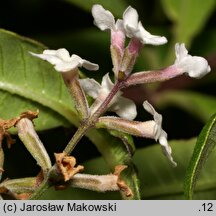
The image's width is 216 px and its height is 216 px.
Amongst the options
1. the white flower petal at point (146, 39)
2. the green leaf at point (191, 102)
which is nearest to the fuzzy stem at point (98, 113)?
the white flower petal at point (146, 39)

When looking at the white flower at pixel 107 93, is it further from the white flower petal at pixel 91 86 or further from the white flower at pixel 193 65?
the white flower at pixel 193 65

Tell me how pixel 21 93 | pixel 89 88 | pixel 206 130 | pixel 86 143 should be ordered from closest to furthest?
pixel 206 130
pixel 89 88
pixel 21 93
pixel 86 143

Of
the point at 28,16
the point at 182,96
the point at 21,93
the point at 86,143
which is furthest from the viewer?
the point at 28,16

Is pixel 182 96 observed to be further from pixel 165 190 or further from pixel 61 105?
pixel 61 105

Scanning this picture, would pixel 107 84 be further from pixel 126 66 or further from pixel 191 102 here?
pixel 191 102

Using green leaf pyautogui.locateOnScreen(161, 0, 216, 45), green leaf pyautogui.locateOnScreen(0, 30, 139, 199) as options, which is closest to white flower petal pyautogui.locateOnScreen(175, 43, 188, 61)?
green leaf pyautogui.locateOnScreen(0, 30, 139, 199)

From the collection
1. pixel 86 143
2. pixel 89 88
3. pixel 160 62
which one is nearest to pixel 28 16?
pixel 160 62

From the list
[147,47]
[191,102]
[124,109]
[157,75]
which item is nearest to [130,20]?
[157,75]
